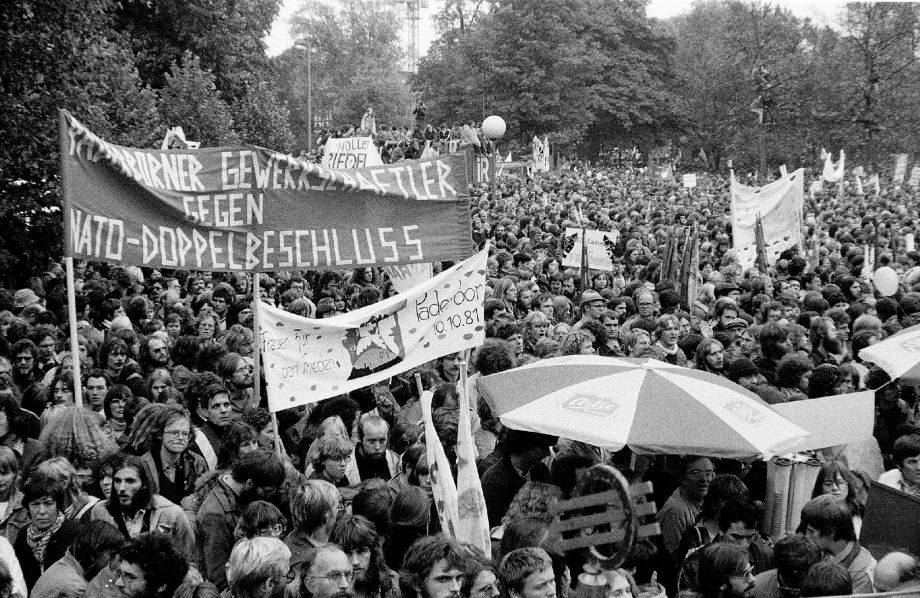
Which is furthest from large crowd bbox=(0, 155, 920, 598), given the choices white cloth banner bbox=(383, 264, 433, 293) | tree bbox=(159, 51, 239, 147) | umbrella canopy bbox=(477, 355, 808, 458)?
tree bbox=(159, 51, 239, 147)

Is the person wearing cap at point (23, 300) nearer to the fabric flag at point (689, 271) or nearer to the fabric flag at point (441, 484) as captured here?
the fabric flag at point (689, 271)

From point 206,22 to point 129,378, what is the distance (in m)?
28.3

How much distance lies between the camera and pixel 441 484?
5375mm

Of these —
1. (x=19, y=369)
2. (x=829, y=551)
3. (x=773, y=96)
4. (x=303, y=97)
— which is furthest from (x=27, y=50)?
(x=303, y=97)

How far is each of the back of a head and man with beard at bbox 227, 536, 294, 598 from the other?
194 cm

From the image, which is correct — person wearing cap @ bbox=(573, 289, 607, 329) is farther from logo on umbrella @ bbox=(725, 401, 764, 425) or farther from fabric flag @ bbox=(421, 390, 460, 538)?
fabric flag @ bbox=(421, 390, 460, 538)

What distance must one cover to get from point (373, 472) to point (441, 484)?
1219 millimetres

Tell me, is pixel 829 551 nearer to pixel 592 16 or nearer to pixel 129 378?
pixel 129 378

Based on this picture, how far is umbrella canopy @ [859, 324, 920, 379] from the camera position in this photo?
23.8 ft

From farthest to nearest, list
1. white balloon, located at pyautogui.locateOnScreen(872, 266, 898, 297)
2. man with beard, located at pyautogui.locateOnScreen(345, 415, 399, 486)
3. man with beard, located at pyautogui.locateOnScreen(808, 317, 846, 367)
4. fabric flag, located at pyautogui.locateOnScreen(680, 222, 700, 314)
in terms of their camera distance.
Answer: fabric flag, located at pyautogui.locateOnScreen(680, 222, 700, 314) → white balloon, located at pyautogui.locateOnScreen(872, 266, 898, 297) → man with beard, located at pyautogui.locateOnScreen(808, 317, 846, 367) → man with beard, located at pyautogui.locateOnScreen(345, 415, 399, 486)

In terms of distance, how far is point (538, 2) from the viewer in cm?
6372

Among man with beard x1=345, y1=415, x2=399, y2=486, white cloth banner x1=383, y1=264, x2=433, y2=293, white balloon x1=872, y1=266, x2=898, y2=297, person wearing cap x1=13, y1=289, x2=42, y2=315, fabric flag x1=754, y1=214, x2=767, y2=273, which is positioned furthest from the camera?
fabric flag x1=754, y1=214, x2=767, y2=273

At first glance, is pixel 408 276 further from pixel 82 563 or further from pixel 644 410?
pixel 82 563

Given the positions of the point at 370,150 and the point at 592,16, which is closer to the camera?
the point at 370,150
